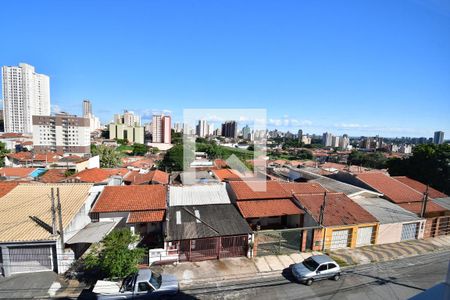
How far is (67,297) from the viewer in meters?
9.70

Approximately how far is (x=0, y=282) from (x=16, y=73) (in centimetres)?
9974

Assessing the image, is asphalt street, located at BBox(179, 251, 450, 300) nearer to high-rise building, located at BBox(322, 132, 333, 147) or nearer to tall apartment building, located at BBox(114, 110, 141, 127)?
tall apartment building, located at BBox(114, 110, 141, 127)

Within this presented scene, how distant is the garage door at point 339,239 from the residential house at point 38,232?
14325 mm

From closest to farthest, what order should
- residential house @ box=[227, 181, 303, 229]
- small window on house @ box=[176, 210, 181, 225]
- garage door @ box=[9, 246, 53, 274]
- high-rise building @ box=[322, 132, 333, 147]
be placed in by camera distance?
garage door @ box=[9, 246, 53, 274], small window on house @ box=[176, 210, 181, 225], residential house @ box=[227, 181, 303, 229], high-rise building @ box=[322, 132, 333, 147]

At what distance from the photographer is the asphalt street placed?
10047 millimetres

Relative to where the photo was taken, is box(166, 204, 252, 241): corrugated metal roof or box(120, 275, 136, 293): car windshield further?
box(166, 204, 252, 241): corrugated metal roof

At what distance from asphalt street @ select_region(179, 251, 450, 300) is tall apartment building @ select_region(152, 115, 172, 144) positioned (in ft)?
323

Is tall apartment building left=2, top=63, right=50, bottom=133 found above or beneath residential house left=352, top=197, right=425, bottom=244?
above

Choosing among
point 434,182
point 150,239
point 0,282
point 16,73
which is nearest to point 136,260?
point 150,239

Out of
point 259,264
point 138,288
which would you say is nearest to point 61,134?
point 138,288

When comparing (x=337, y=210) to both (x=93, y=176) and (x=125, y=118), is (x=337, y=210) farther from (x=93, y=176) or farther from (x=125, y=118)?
(x=125, y=118)

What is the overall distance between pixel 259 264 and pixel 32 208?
13.2 metres

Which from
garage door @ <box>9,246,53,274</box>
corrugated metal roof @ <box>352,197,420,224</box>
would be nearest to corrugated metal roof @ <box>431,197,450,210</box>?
corrugated metal roof @ <box>352,197,420,224</box>

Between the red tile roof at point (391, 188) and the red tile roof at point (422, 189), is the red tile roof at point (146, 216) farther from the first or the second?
the red tile roof at point (422, 189)
